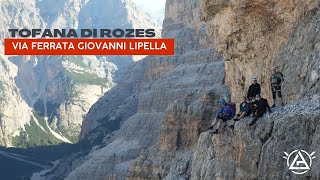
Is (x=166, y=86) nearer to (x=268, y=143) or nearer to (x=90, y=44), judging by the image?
(x=90, y=44)

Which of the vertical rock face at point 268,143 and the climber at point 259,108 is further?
the climber at point 259,108

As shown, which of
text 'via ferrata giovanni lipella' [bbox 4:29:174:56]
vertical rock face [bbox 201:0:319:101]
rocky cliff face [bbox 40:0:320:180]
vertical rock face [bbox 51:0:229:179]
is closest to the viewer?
rocky cliff face [bbox 40:0:320:180]

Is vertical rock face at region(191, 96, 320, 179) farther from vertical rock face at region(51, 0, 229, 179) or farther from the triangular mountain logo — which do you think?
vertical rock face at region(51, 0, 229, 179)

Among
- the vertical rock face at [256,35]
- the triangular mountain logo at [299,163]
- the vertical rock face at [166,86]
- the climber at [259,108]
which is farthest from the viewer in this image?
the vertical rock face at [166,86]

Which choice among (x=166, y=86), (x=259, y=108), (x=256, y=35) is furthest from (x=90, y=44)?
(x=166, y=86)

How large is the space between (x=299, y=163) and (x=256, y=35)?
58.4 ft

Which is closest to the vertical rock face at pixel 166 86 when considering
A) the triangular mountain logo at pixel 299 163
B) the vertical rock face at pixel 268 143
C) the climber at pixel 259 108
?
the vertical rock face at pixel 268 143

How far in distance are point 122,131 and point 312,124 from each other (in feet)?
434

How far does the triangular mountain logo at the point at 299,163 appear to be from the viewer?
21.2 meters

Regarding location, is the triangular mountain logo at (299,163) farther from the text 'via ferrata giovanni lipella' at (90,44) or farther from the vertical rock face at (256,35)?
the text 'via ferrata giovanni lipella' at (90,44)

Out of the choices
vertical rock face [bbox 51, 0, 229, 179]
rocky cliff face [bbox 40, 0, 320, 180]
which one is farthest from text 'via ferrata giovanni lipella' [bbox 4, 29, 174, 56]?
vertical rock face [bbox 51, 0, 229, 179]

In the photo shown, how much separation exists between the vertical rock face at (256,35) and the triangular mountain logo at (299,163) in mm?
7154

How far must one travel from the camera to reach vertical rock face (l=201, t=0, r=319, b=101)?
32844 millimetres

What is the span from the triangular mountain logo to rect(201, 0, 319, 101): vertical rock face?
7.15 meters
